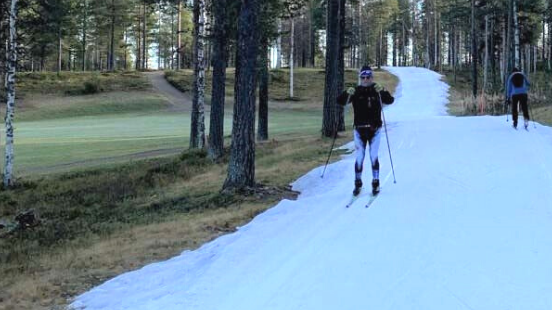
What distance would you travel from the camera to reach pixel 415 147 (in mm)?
15281

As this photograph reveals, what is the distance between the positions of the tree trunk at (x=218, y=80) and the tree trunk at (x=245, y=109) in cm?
653

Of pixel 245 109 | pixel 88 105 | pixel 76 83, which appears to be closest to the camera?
pixel 245 109

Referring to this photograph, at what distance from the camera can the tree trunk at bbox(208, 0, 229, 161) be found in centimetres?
1889

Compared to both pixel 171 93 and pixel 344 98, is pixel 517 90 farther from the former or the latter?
pixel 171 93

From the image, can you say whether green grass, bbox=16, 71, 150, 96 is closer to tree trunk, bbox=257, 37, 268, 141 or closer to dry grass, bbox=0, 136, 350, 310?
tree trunk, bbox=257, 37, 268, 141

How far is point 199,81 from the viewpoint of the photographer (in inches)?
851

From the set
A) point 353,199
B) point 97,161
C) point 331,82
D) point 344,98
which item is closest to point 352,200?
point 353,199

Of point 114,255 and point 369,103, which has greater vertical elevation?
point 369,103

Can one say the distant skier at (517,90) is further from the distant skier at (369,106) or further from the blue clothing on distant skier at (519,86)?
the distant skier at (369,106)

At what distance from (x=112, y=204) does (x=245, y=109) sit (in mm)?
4787

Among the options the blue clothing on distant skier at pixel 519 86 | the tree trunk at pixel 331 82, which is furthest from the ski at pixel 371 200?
the tree trunk at pixel 331 82

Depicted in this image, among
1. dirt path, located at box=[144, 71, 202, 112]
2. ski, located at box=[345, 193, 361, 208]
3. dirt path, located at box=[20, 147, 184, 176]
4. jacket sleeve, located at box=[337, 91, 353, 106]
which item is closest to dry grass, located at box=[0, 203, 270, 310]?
ski, located at box=[345, 193, 361, 208]

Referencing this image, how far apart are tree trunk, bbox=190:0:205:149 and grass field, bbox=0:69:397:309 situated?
5.40ft

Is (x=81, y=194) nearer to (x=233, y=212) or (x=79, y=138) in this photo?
(x=233, y=212)
